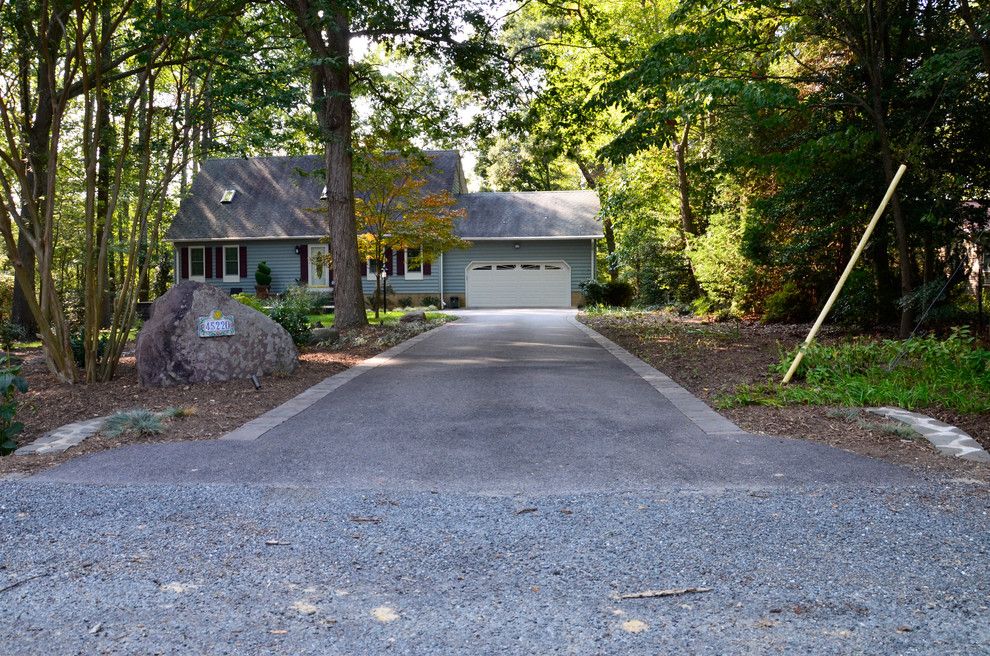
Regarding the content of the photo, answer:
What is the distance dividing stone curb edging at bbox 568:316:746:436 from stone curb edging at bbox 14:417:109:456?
190 inches

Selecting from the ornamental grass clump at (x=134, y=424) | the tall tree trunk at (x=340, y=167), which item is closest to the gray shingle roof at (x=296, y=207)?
the tall tree trunk at (x=340, y=167)

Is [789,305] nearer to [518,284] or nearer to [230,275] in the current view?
[518,284]

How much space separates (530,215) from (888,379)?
24876mm

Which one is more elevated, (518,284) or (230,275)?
(230,275)

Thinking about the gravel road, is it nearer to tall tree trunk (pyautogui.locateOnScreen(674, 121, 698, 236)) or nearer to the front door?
tall tree trunk (pyautogui.locateOnScreen(674, 121, 698, 236))

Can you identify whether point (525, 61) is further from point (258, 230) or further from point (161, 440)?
point (258, 230)

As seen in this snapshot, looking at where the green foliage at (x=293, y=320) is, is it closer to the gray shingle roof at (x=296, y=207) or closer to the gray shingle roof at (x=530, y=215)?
the gray shingle roof at (x=296, y=207)

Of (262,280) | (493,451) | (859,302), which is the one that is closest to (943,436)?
(493,451)

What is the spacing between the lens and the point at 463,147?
16.8 metres

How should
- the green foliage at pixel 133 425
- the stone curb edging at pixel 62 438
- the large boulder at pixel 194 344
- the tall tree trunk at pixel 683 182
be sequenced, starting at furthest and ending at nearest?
1. the tall tree trunk at pixel 683 182
2. the large boulder at pixel 194 344
3. the green foliage at pixel 133 425
4. the stone curb edging at pixel 62 438

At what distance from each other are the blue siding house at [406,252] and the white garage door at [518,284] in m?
0.04

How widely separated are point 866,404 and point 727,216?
12.3m

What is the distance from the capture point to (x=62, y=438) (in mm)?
5910

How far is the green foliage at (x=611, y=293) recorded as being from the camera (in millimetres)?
27125
